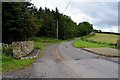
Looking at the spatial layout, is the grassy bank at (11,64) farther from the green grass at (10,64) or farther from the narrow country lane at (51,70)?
the narrow country lane at (51,70)

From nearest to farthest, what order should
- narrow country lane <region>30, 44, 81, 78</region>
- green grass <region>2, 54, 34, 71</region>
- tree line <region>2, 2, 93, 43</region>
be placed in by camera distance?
1. narrow country lane <region>30, 44, 81, 78</region>
2. green grass <region>2, 54, 34, 71</region>
3. tree line <region>2, 2, 93, 43</region>

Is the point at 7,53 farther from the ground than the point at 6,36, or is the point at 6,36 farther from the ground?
the point at 6,36

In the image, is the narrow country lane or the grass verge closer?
the narrow country lane

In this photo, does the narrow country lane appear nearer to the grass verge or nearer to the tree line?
the tree line

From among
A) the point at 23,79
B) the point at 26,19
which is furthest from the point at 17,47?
the point at 26,19

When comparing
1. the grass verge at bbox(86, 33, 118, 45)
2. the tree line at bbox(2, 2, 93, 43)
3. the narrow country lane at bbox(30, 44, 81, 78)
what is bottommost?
the narrow country lane at bbox(30, 44, 81, 78)

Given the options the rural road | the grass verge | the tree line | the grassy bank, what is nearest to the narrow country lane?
the rural road

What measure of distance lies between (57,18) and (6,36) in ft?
103

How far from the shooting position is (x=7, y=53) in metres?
7.59

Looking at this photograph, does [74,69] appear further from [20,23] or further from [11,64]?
[20,23]

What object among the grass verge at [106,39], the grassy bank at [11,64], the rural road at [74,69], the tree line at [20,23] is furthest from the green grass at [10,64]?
the grass verge at [106,39]

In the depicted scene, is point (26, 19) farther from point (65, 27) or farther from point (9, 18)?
point (65, 27)

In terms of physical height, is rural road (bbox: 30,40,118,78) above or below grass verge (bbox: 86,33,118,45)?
below

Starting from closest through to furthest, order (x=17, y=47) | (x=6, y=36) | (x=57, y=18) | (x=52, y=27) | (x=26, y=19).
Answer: (x=17, y=47) < (x=6, y=36) < (x=26, y=19) < (x=52, y=27) < (x=57, y=18)
